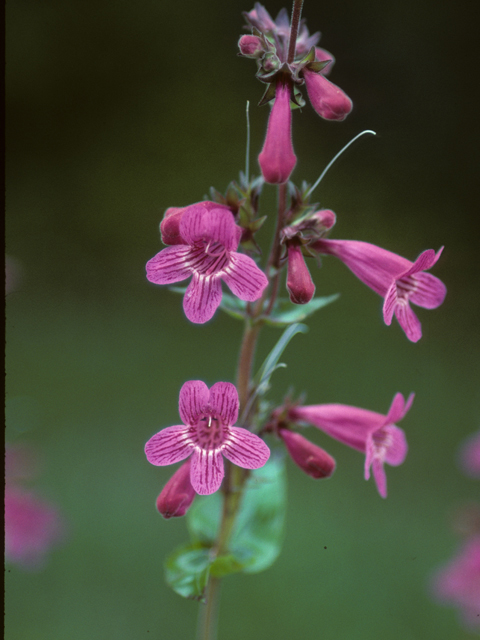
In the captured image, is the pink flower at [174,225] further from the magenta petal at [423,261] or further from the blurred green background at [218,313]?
the blurred green background at [218,313]

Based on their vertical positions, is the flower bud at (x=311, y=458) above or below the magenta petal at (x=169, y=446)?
below

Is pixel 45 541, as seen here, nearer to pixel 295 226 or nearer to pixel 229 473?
pixel 229 473

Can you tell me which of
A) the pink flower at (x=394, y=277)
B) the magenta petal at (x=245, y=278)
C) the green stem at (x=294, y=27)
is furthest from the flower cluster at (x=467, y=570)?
the green stem at (x=294, y=27)

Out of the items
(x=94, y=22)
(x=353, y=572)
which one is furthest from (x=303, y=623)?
(x=94, y=22)

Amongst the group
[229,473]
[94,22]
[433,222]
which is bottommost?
[229,473]

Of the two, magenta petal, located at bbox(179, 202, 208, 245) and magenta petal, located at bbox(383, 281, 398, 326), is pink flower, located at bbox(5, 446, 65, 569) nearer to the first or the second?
magenta petal, located at bbox(179, 202, 208, 245)

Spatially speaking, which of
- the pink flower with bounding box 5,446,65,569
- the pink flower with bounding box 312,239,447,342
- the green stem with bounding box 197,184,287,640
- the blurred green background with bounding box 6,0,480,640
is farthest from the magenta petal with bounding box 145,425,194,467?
the blurred green background with bounding box 6,0,480,640
